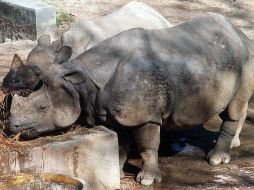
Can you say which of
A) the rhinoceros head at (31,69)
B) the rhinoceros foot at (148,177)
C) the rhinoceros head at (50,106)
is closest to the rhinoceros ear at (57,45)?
the rhinoceros head at (31,69)

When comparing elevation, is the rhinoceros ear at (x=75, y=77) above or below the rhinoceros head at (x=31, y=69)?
above

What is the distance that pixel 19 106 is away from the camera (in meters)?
5.83

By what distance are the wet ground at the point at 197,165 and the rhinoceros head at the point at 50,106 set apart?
102cm

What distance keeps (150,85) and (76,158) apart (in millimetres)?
988

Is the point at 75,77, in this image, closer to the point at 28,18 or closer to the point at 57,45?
the point at 57,45

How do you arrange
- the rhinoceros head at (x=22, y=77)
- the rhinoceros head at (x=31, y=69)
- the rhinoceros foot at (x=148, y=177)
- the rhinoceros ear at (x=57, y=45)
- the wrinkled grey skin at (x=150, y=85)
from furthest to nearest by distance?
the rhinoceros ear at (x=57, y=45) → the rhinoceros head at (x=22, y=77) → the rhinoceros head at (x=31, y=69) → the rhinoceros foot at (x=148, y=177) → the wrinkled grey skin at (x=150, y=85)

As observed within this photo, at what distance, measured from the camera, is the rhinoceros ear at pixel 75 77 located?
6.02 meters

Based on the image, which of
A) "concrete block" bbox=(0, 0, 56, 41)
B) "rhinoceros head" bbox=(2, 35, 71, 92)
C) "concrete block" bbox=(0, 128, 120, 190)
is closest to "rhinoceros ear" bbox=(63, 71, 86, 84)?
"rhinoceros head" bbox=(2, 35, 71, 92)

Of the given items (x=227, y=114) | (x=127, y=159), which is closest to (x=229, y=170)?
(x=227, y=114)

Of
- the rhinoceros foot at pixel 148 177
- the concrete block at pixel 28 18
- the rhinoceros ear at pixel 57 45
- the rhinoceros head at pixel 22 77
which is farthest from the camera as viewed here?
the concrete block at pixel 28 18

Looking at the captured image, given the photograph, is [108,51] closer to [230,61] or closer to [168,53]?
[168,53]

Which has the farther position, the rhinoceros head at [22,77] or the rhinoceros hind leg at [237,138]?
the rhinoceros hind leg at [237,138]

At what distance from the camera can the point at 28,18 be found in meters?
12.4

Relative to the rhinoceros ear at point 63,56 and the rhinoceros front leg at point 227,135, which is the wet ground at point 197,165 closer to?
the rhinoceros front leg at point 227,135
